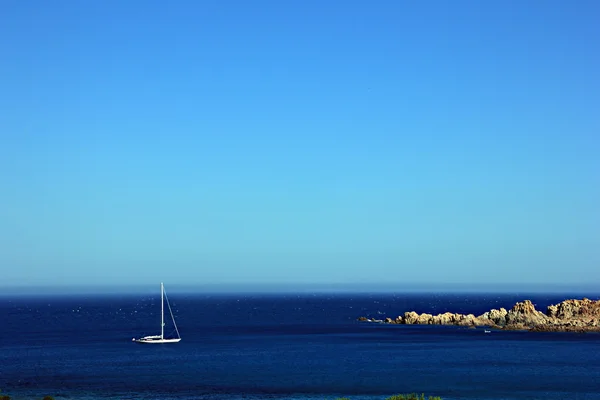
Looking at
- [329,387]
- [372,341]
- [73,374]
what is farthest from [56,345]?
[329,387]

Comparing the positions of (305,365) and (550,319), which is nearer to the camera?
(305,365)

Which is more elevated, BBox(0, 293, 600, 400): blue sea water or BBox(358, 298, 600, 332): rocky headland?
BBox(358, 298, 600, 332): rocky headland

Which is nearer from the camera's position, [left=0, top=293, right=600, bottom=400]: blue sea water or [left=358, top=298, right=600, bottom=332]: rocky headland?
[left=0, top=293, right=600, bottom=400]: blue sea water

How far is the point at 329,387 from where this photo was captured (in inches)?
3135

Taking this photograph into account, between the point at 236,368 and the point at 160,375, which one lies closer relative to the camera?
the point at 160,375

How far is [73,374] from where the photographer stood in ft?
297

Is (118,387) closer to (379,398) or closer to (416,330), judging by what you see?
(379,398)

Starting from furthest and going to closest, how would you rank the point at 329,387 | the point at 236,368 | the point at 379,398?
the point at 236,368 < the point at 329,387 < the point at 379,398

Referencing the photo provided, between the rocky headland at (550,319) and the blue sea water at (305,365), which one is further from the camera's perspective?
the rocky headland at (550,319)

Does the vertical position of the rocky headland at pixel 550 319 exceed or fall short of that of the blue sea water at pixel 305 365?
it exceeds it

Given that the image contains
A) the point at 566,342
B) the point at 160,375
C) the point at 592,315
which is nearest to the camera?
the point at 160,375

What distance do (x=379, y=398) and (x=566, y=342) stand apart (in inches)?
2556

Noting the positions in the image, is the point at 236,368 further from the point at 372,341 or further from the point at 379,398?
the point at 372,341

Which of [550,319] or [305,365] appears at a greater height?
[550,319]
